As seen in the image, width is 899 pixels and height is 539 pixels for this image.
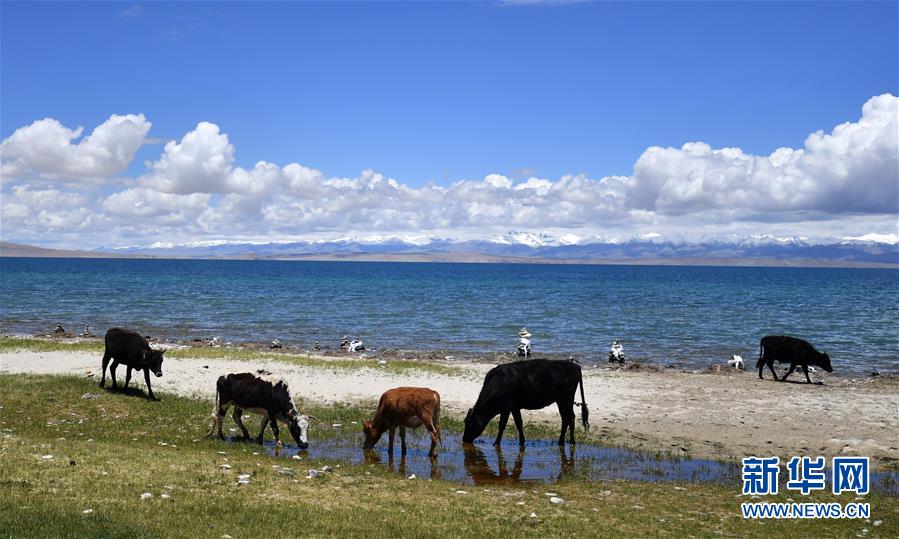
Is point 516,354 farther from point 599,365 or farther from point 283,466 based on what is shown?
point 283,466

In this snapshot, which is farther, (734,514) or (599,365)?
(599,365)

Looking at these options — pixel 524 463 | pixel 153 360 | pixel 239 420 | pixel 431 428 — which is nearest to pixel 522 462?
pixel 524 463

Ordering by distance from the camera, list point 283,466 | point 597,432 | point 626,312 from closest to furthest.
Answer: point 283,466 < point 597,432 < point 626,312

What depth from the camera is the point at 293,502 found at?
1335cm

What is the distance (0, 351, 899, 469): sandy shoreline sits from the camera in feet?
71.6

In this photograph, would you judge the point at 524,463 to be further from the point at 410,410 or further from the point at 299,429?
the point at 299,429

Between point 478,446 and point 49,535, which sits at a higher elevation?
point 49,535

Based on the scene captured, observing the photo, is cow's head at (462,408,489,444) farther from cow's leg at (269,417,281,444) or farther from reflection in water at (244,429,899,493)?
cow's leg at (269,417,281,444)

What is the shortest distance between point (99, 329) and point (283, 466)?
1914 inches

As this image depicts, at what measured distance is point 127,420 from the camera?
21172mm

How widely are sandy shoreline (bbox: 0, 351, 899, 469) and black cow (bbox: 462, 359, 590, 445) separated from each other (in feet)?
8.18

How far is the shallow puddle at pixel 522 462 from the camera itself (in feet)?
57.5

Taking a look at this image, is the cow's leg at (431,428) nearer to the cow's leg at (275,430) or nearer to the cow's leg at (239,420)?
the cow's leg at (275,430)

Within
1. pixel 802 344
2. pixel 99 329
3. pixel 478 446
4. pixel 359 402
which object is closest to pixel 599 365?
pixel 802 344
